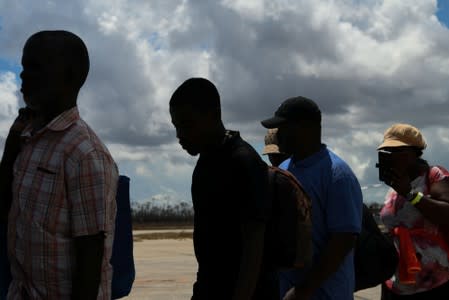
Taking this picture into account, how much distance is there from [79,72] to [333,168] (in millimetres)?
1570

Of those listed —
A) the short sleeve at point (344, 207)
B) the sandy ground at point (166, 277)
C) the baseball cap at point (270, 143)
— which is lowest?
the sandy ground at point (166, 277)

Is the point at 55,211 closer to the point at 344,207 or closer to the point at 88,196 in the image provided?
the point at 88,196

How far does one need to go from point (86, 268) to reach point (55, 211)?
A: 0.70 ft

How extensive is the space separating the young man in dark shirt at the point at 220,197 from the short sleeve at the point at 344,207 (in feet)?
2.64

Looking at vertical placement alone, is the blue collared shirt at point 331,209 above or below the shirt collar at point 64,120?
below

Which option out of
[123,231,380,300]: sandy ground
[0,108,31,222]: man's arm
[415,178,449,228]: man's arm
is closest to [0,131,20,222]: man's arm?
[0,108,31,222]: man's arm

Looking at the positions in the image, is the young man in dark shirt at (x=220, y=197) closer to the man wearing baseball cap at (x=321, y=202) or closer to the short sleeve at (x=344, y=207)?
the man wearing baseball cap at (x=321, y=202)

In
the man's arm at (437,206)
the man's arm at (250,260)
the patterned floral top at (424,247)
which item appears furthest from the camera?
the patterned floral top at (424,247)

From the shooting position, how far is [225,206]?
120 inches

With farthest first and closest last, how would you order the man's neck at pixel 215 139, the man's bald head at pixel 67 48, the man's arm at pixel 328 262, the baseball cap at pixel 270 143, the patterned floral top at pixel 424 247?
the baseball cap at pixel 270 143
the patterned floral top at pixel 424 247
the man's arm at pixel 328 262
the man's neck at pixel 215 139
the man's bald head at pixel 67 48

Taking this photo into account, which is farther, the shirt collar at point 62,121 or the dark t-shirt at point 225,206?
the dark t-shirt at point 225,206

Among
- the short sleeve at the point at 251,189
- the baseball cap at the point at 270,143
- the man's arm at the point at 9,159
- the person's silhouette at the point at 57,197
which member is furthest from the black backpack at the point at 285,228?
the baseball cap at the point at 270,143

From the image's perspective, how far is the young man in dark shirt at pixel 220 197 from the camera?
298 cm

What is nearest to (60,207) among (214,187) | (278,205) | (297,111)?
(214,187)
